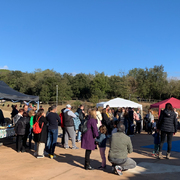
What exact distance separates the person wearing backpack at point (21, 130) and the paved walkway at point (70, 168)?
39 centimetres

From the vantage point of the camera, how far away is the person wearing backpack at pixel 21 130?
24.1 feet

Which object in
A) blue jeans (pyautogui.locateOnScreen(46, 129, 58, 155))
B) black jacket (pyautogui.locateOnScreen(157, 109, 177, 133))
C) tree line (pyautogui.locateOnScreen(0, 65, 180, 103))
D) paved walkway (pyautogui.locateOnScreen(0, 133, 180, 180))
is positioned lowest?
paved walkway (pyautogui.locateOnScreen(0, 133, 180, 180))

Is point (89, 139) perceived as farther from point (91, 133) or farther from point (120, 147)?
point (120, 147)

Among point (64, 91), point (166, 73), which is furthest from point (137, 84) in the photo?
point (64, 91)

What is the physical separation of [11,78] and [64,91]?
2503 centimetres

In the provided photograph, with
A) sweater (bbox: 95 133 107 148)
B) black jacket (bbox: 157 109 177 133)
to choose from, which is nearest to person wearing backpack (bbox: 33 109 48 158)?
sweater (bbox: 95 133 107 148)

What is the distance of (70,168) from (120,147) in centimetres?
151

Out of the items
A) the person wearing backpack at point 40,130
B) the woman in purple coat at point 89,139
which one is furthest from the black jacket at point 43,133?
the woman in purple coat at point 89,139

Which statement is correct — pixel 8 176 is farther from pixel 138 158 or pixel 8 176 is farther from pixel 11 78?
pixel 11 78

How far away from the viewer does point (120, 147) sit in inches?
187

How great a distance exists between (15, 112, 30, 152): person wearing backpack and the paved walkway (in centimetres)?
39

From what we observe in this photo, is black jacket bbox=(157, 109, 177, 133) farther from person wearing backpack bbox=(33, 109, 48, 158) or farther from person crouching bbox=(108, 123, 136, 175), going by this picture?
person wearing backpack bbox=(33, 109, 48, 158)

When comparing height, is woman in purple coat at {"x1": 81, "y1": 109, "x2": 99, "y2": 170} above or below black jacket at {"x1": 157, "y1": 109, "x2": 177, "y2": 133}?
below

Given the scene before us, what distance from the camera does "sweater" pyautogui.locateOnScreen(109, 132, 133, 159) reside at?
4754 mm
